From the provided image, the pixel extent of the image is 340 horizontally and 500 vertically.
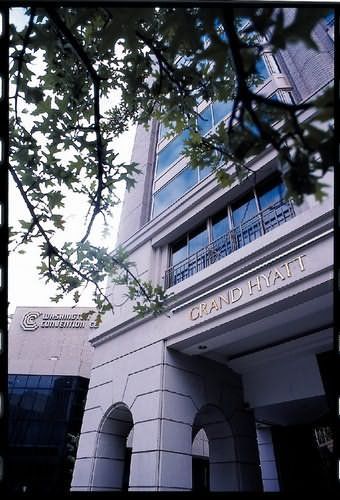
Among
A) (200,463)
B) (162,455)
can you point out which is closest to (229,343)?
(162,455)

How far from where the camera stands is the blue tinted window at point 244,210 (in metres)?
8.23

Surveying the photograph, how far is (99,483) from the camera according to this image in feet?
25.6

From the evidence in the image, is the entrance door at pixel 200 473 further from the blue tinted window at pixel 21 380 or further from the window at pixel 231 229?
the blue tinted window at pixel 21 380

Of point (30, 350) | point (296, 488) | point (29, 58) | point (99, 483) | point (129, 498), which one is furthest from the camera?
point (30, 350)

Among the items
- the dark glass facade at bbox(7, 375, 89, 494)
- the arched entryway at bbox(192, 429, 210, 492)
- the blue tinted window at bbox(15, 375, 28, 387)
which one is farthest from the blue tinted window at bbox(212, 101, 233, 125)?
the blue tinted window at bbox(15, 375, 28, 387)

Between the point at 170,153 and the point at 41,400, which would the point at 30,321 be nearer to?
the point at 41,400

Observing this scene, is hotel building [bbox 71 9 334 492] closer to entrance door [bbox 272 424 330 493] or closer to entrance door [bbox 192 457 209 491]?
entrance door [bbox 272 424 330 493]

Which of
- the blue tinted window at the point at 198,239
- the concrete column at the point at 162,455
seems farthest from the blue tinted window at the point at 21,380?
the blue tinted window at the point at 198,239

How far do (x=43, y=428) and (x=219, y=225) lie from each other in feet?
78.3

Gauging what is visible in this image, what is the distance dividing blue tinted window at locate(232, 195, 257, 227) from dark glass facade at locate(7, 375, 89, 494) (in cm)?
2261

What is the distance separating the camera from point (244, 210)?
27.7ft

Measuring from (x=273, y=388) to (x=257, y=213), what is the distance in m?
4.58

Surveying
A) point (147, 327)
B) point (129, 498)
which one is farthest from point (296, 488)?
point (129, 498)

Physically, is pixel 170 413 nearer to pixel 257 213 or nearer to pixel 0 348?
pixel 257 213
